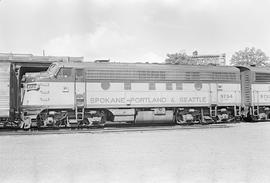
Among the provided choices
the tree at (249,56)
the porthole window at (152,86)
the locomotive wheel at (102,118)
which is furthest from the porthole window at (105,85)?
the tree at (249,56)

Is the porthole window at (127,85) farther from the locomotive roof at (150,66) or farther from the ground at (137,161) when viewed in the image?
the ground at (137,161)

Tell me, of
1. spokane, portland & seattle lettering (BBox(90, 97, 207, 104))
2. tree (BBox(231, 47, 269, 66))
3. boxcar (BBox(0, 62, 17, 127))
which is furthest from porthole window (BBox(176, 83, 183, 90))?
tree (BBox(231, 47, 269, 66))

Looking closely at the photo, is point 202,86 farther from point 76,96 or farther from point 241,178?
point 241,178

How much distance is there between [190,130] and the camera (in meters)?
18.3

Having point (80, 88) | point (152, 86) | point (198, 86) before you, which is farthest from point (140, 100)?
point (198, 86)

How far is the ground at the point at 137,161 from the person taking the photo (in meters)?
7.70

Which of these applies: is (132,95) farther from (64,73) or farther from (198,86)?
(198,86)

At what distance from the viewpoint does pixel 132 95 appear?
66.4 feet

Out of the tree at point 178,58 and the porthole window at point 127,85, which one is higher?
the tree at point 178,58

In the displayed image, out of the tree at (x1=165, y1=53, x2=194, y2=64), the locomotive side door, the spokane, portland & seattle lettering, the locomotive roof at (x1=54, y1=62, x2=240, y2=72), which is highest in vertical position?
the tree at (x1=165, y1=53, x2=194, y2=64)

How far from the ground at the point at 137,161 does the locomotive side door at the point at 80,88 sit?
581cm

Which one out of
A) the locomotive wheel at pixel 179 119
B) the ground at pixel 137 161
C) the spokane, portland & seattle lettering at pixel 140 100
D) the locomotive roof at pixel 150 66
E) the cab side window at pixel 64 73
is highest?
the locomotive roof at pixel 150 66

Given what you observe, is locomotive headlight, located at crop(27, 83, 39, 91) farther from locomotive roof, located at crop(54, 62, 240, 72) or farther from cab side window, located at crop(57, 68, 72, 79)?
locomotive roof, located at crop(54, 62, 240, 72)

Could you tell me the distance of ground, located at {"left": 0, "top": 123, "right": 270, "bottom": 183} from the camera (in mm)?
7703
